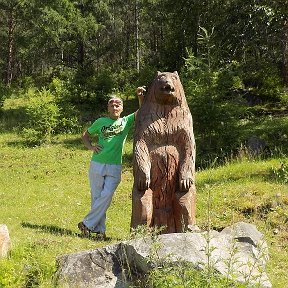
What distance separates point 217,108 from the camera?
1217cm

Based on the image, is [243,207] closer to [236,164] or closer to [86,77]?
[236,164]

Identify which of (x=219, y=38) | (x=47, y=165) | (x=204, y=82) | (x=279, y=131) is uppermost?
(x=219, y=38)

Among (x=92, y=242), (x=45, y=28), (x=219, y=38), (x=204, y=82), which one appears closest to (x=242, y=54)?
(x=219, y=38)

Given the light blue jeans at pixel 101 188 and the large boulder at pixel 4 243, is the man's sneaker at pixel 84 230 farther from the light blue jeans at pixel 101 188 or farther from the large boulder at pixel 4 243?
the large boulder at pixel 4 243

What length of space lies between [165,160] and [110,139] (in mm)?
1233

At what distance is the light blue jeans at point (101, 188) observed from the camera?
6.66 m

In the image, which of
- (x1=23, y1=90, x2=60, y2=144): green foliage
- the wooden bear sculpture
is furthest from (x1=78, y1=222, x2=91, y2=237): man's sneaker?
(x1=23, y1=90, x2=60, y2=144): green foliage

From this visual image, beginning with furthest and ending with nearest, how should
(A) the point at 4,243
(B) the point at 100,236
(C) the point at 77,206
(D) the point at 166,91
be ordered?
(C) the point at 77,206, (B) the point at 100,236, (D) the point at 166,91, (A) the point at 4,243

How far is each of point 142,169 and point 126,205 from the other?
3.65 m

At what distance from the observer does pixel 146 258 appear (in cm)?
416

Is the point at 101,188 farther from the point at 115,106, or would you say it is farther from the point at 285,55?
the point at 285,55

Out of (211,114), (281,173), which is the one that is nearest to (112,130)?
(281,173)

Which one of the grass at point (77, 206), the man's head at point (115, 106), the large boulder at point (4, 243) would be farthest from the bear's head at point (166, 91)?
the large boulder at point (4, 243)

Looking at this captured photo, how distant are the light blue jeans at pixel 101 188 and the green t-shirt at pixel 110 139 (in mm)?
96
